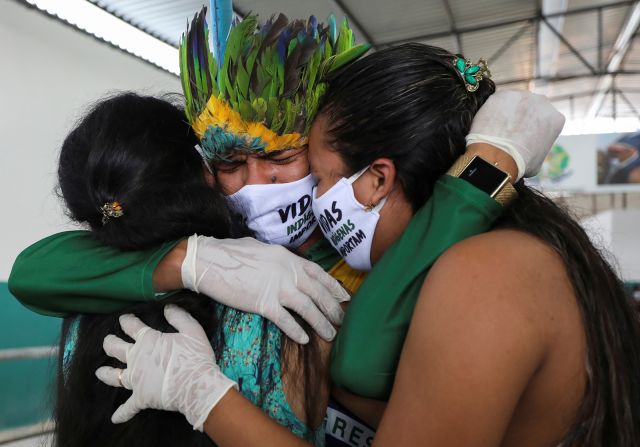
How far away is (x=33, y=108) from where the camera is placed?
4.64 m

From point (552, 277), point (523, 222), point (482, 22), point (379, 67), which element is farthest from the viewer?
point (482, 22)

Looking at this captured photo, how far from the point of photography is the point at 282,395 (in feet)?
3.90

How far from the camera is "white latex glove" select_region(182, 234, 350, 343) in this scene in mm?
1244

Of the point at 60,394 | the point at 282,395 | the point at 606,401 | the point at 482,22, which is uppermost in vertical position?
the point at 482,22

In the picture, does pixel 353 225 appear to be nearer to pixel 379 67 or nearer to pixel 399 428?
pixel 379 67

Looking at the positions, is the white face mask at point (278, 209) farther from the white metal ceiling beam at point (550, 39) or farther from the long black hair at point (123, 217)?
the white metal ceiling beam at point (550, 39)

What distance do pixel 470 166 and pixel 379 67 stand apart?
34 cm

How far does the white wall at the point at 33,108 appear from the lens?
173 inches

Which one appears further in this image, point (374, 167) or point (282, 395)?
point (374, 167)

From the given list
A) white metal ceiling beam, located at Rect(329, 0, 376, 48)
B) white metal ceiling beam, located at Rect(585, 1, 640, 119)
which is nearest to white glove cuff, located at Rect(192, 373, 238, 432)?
white metal ceiling beam, located at Rect(329, 0, 376, 48)

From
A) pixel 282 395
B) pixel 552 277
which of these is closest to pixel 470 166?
pixel 552 277

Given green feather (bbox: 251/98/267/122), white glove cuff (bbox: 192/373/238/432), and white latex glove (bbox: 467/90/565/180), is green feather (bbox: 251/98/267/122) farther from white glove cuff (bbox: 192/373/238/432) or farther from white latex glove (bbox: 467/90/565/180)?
white glove cuff (bbox: 192/373/238/432)

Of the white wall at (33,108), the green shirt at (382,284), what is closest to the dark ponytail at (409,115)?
the green shirt at (382,284)

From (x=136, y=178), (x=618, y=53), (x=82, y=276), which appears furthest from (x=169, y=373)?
(x=618, y=53)
